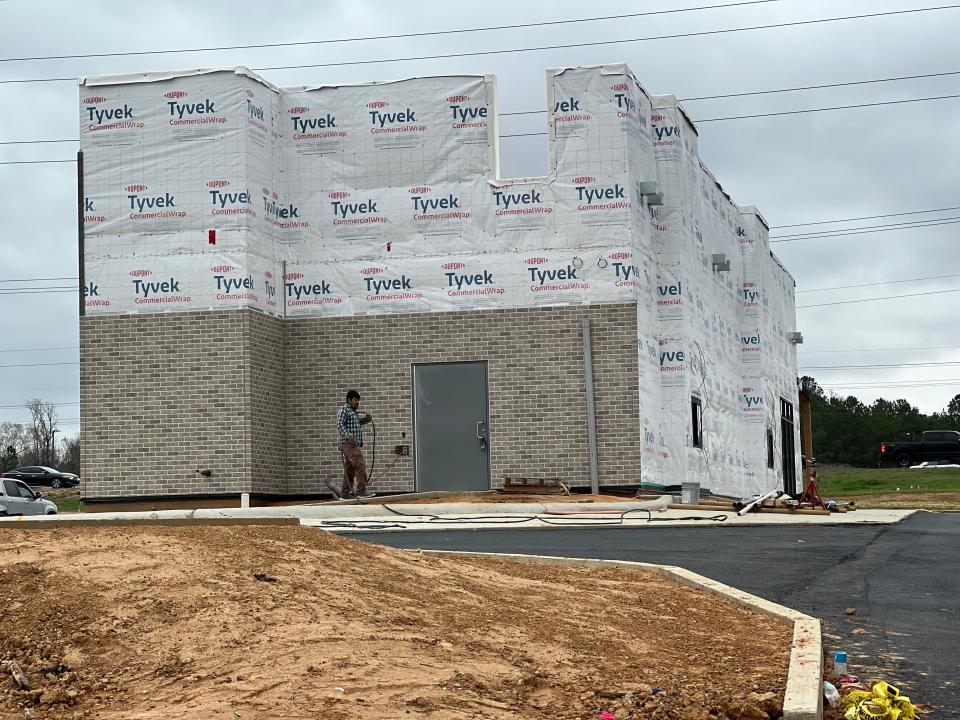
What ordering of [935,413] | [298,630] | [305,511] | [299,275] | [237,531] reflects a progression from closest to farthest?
[298,630]
[237,531]
[305,511]
[299,275]
[935,413]

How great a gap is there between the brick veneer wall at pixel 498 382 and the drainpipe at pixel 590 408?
0.13 m

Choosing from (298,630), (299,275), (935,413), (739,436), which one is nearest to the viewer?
(298,630)

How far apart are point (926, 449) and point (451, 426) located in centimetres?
4595

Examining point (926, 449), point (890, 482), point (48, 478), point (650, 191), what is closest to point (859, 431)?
point (926, 449)

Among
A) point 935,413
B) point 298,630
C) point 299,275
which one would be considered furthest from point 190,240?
point 935,413

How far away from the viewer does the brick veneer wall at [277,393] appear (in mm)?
26062

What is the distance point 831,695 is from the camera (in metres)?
7.01

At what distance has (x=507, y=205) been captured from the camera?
27.1 meters

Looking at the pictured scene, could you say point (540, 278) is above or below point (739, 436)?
above

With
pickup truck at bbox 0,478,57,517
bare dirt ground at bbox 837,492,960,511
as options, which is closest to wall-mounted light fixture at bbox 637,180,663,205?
bare dirt ground at bbox 837,492,960,511

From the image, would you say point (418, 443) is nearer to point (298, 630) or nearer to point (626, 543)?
point (626, 543)

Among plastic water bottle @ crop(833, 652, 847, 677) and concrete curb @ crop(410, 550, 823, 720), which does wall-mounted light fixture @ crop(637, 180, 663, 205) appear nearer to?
concrete curb @ crop(410, 550, 823, 720)

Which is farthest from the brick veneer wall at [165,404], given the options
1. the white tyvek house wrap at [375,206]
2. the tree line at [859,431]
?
the tree line at [859,431]

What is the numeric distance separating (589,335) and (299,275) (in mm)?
6554
